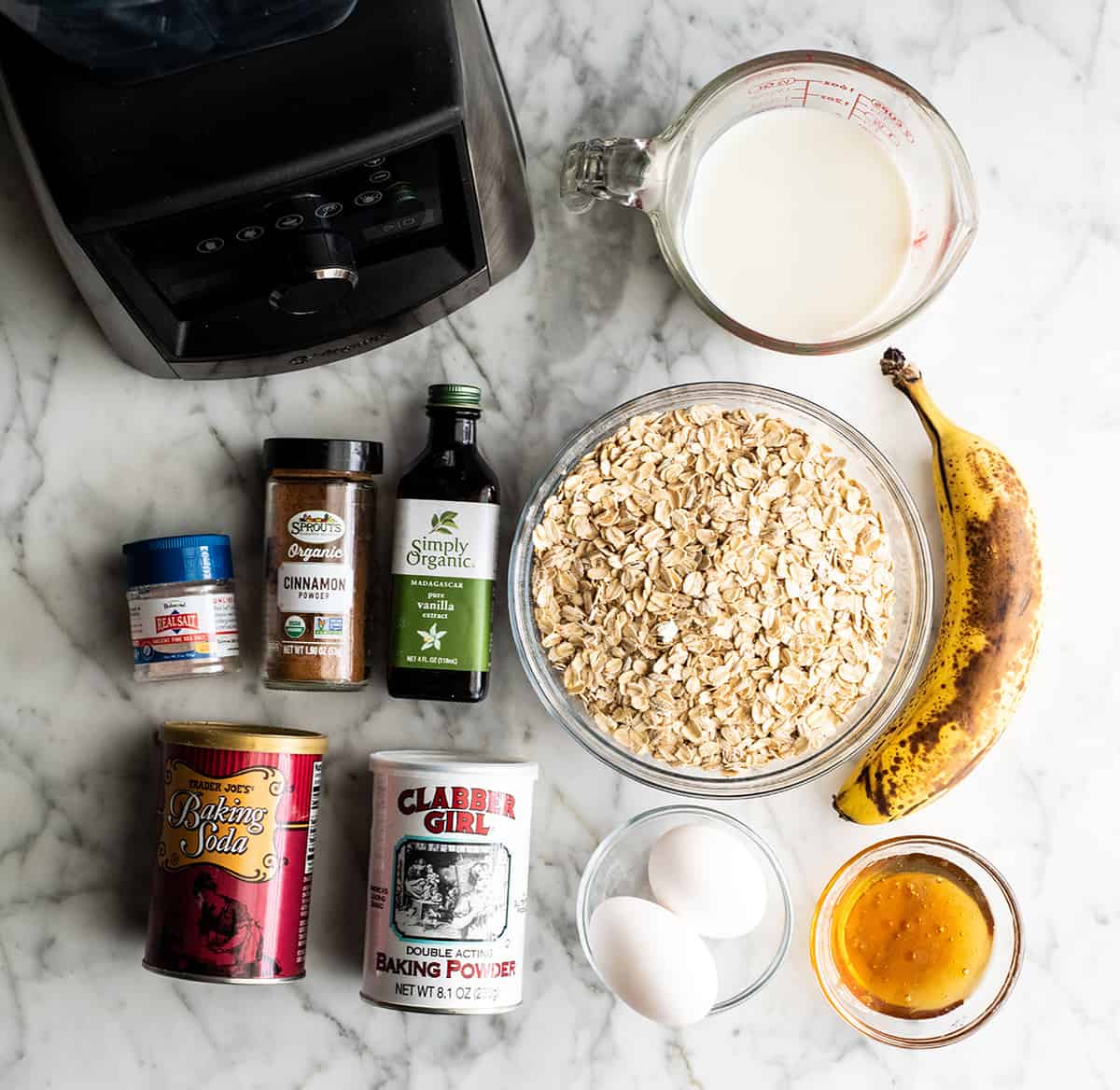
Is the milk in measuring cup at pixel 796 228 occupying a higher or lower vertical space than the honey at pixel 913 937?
higher

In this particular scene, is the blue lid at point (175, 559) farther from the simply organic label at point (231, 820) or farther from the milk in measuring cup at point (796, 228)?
the milk in measuring cup at point (796, 228)

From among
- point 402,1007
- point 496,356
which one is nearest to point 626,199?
point 496,356

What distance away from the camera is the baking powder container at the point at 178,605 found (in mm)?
1072

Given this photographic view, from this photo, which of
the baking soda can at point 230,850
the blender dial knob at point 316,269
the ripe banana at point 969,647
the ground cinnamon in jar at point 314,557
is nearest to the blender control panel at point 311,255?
the blender dial knob at point 316,269

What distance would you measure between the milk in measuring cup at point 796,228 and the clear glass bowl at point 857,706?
0.31ft

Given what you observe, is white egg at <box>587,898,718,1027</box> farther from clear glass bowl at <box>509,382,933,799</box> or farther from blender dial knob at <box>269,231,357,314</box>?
blender dial knob at <box>269,231,357,314</box>

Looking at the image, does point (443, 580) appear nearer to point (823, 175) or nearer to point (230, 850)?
point (230, 850)

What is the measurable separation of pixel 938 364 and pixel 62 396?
36.2 inches

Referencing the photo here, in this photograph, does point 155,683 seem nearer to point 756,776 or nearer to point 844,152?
point 756,776

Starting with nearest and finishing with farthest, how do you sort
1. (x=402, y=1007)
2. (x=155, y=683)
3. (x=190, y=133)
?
(x=190, y=133), (x=402, y=1007), (x=155, y=683)

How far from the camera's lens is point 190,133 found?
816 mm

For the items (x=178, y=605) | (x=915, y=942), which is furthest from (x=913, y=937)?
(x=178, y=605)

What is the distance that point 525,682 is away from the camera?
1.17 meters

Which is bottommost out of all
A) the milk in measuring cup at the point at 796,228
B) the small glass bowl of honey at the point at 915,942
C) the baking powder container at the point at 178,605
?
the small glass bowl of honey at the point at 915,942
